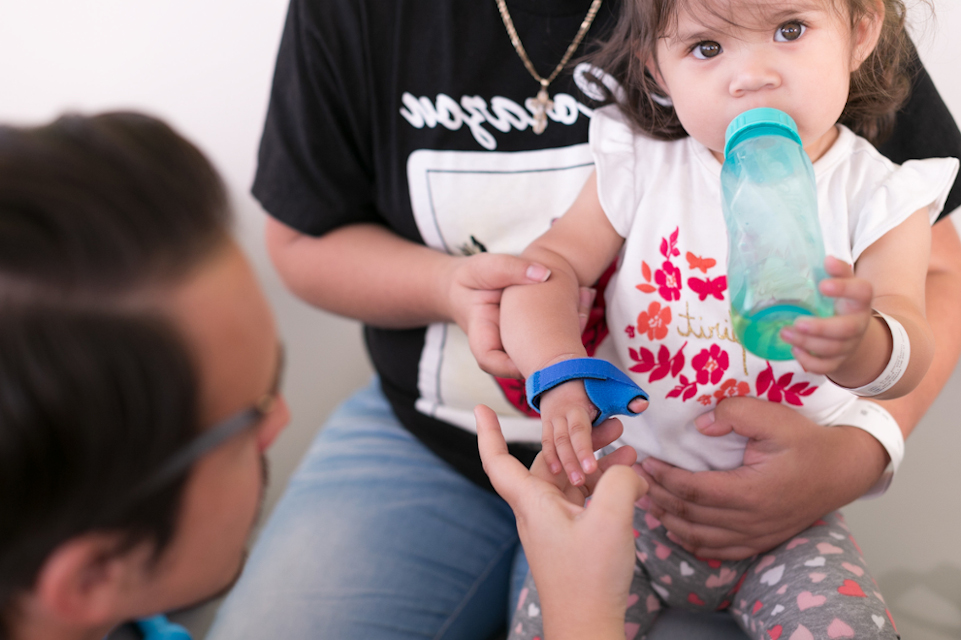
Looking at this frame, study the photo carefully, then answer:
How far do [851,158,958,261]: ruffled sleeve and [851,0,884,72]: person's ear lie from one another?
141 mm

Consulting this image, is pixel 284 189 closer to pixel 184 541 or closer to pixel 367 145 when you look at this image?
pixel 367 145

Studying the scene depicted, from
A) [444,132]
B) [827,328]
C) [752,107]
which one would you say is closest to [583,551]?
[827,328]

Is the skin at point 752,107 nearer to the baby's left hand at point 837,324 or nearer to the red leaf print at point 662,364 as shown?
the baby's left hand at point 837,324

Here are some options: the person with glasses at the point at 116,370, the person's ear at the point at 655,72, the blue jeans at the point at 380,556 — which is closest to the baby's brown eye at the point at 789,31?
the person's ear at the point at 655,72

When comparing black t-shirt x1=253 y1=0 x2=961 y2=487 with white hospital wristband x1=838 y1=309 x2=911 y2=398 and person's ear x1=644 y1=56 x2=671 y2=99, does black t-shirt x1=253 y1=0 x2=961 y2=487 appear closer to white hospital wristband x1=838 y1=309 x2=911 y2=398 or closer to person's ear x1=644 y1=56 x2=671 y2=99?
person's ear x1=644 y1=56 x2=671 y2=99

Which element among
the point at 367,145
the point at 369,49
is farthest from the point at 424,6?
the point at 367,145

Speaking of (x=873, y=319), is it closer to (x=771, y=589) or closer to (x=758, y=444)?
(x=758, y=444)

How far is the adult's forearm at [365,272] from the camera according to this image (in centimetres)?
97

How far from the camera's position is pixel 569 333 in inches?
30.3

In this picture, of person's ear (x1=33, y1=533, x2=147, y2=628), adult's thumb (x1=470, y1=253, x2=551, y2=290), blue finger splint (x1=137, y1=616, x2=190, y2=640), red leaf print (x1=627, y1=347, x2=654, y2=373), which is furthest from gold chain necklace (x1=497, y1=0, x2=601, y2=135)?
blue finger splint (x1=137, y1=616, x2=190, y2=640)

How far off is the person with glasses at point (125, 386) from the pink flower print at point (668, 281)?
32 cm

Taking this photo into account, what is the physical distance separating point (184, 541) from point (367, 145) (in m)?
0.64

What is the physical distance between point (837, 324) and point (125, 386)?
0.54 m

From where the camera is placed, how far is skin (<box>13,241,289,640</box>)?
0.50 metres
